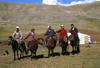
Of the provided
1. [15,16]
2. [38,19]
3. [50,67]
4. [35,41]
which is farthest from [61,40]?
[15,16]

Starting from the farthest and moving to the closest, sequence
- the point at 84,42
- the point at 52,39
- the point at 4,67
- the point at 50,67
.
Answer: the point at 84,42 < the point at 52,39 < the point at 4,67 < the point at 50,67

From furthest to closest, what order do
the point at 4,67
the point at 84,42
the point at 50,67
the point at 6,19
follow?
the point at 6,19, the point at 84,42, the point at 4,67, the point at 50,67

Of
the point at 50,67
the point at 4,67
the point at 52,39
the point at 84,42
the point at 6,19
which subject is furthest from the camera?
the point at 6,19

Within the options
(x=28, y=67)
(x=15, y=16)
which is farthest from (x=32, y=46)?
(x=15, y=16)

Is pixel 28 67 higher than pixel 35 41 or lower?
lower

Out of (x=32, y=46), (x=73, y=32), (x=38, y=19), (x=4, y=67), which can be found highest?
(x=38, y=19)

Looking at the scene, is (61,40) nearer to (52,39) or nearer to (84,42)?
(52,39)

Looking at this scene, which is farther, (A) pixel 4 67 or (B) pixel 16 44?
(B) pixel 16 44

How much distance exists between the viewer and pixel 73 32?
32.8 feet

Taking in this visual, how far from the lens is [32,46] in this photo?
8.65 m

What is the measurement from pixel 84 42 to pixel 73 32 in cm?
1194

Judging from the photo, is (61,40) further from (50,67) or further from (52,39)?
(50,67)

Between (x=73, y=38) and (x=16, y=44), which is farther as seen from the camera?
(x=73, y=38)

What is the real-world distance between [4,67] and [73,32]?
5.86 meters
